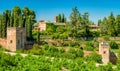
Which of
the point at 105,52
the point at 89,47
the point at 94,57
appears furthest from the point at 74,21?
the point at 94,57

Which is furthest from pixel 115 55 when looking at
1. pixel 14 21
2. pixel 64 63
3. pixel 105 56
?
pixel 14 21

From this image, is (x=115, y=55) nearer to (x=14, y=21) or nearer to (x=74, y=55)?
(x=74, y=55)

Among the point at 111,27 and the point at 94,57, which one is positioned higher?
the point at 111,27

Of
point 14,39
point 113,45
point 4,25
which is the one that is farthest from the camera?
point 113,45

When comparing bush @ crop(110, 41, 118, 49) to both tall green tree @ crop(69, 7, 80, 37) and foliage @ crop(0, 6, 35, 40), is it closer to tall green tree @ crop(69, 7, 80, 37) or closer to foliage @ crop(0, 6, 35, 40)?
tall green tree @ crop(69, 7, 80, 37)

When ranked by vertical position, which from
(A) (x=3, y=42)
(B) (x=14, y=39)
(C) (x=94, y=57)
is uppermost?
(B) (x=14, y=39)

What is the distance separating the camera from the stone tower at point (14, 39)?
96.8 ft

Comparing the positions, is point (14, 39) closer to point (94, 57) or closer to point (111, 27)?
point (94, 57)

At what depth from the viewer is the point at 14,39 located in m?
29.6

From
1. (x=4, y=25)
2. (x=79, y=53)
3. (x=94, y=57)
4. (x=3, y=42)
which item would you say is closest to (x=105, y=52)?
(x=94, y=57)

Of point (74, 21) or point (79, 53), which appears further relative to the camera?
point (74, 21)

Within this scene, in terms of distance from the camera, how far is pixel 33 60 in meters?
24.9

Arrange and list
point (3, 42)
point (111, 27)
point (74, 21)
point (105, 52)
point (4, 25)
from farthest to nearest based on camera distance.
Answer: point (111, 27)
point (74, 21)
point (4, 25)
point (3, 42)
point (105, 52)

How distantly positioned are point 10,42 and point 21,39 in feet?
3.28
